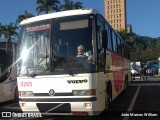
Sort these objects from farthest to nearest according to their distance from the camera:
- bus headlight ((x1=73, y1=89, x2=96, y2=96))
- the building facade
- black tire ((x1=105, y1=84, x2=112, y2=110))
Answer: the building facade → black tire ((x1=105, y1=84, x2=112, y2=110)) → bus headlight ((x1=73, y1=89, x2=96, y2=96))

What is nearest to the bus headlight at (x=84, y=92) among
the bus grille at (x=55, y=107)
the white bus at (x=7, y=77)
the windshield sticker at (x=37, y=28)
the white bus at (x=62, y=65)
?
the white bus at (x=62, y=65)

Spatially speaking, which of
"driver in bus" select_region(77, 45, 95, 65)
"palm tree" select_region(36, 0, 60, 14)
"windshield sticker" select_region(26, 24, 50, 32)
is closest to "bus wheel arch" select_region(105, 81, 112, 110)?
"driver in bus" select_region(77, 45, 95, 65)

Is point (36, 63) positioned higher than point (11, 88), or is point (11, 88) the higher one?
point (36, 63)

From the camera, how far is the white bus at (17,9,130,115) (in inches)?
352

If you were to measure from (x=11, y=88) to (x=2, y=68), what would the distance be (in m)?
1.19

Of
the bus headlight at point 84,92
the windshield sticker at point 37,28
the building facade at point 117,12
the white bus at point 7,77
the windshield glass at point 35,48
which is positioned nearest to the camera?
the bus headlight at point 84,92

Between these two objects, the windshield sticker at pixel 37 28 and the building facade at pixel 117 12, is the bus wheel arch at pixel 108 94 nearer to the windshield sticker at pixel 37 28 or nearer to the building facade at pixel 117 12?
the windshield sticker at pixel 37 28

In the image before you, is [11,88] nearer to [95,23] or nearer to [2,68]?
[2,68]

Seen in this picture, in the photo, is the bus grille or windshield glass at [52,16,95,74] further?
windshield glass at [52,16,95,74]

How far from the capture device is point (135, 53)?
105 meters

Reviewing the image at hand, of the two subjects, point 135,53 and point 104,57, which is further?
point 135,53

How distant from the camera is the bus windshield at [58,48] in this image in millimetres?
9102

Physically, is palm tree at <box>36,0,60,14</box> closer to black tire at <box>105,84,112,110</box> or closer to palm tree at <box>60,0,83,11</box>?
palm tree at <box>60,0,83,11</box>

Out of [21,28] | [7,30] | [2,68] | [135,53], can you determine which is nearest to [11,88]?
[2,68]
